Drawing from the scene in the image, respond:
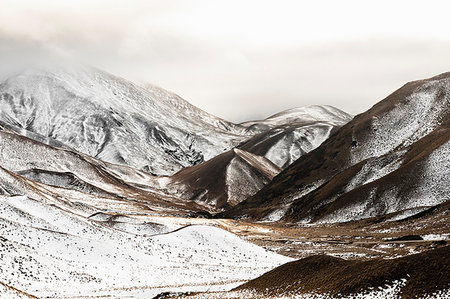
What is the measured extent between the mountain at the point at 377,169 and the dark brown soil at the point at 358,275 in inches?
2674

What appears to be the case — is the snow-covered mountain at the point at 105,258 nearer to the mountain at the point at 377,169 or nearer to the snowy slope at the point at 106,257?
the snowy slope at the point at 106,257

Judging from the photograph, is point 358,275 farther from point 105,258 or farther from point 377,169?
point 377,169

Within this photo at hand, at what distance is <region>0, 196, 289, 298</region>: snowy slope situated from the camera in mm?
37812

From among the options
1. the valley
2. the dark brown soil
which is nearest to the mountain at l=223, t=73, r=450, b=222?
the valley

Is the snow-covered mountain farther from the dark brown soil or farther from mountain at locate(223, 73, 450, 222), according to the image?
mountain at locate(223, 73, 450, 222)

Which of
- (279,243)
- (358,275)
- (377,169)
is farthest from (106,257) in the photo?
(377,169)

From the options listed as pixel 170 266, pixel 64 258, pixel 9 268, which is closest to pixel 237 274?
pixel 170 266

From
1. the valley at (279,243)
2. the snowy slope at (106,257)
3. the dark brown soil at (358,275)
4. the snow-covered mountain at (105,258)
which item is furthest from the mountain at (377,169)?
the dark brown soil at (358,275)

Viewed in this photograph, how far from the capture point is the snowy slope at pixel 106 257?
37.8 metres

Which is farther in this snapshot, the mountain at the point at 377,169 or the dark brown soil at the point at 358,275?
the mountain at the point at 377,169

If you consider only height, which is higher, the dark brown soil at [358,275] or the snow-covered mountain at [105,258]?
the dark brown soil at [358,275]

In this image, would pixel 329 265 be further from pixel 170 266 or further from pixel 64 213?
pixel 64 213

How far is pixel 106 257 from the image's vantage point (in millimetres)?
49469

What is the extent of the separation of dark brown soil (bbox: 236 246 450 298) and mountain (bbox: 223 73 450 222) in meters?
67.9
